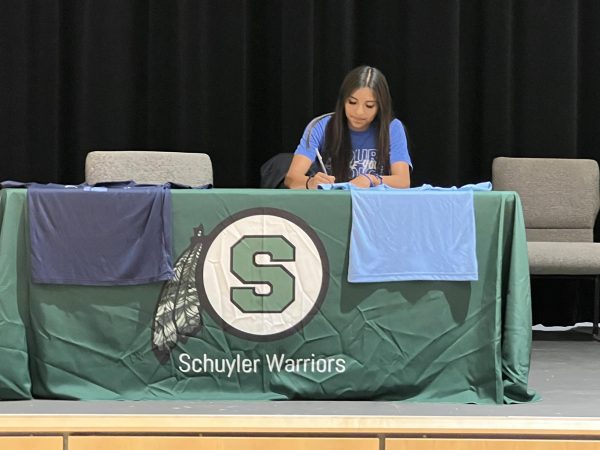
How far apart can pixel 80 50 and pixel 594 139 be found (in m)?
2.58

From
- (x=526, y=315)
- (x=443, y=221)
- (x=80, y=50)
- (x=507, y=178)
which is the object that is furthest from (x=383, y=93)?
(x=80, y=50)

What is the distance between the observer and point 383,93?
330cm

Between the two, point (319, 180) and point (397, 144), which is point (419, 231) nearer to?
point (319, 180)

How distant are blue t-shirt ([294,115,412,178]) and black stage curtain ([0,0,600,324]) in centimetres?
122

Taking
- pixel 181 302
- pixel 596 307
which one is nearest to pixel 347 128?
pixel 181 302

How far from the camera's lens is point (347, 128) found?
336 centimetres

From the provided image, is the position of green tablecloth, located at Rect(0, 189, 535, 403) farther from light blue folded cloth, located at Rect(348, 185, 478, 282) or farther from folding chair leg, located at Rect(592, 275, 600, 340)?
folding chair leg, located at Rect(592, 275, 600, 340)

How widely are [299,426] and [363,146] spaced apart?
74.3 inches

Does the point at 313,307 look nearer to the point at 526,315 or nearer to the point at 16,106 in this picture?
the point at 526,315

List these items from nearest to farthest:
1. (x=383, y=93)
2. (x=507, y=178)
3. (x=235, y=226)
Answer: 1. (x=235, y=226)
2. (x=383, y=93)
3. (x=507, y=178)

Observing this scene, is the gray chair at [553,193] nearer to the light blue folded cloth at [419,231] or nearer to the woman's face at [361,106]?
the woman's face at [361,106]

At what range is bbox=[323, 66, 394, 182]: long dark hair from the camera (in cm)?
329

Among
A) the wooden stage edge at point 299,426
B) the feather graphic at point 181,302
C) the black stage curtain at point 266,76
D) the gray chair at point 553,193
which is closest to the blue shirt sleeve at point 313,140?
the feather graphic at point 181,302

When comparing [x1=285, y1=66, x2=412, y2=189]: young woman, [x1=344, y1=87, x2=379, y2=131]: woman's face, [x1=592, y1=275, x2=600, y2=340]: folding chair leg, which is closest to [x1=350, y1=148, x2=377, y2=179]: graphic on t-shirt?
[x1=285, y1=66, x2=412, y2=189]: young woman
